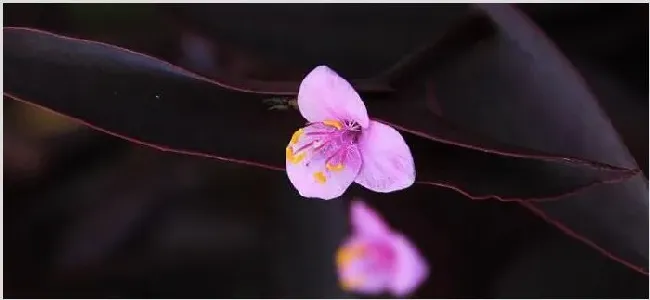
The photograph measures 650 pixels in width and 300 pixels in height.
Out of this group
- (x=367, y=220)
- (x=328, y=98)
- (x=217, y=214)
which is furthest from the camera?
(x=217, y=214)

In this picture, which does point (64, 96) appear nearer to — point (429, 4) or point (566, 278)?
point (429, 4)

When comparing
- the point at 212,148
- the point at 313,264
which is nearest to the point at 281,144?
Result: the point at 212,148

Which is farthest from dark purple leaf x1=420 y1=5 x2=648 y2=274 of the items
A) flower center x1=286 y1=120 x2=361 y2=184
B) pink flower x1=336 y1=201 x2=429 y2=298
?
pink flower x1=336 y1=201 x2=429 y2=298

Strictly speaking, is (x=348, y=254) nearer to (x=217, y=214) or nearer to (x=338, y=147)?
(x=217, y=214)

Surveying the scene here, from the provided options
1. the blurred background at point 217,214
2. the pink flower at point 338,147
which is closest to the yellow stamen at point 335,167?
the pink flower at point 338,147

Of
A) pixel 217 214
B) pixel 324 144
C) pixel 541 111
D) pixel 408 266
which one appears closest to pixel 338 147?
pixel 324 144

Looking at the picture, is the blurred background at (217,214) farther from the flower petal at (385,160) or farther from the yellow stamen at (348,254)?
the flower petal at (385,160)

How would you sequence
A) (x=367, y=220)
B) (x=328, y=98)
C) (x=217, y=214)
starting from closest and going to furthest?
(x=328, y=98)
(x=367, y=220)
(x=217, y=214)
